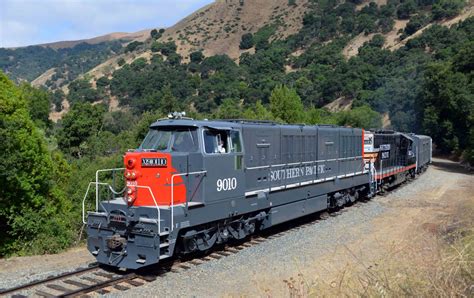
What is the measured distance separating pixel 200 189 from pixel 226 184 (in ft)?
3.11

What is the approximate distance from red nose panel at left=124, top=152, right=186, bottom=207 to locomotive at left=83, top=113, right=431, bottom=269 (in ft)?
0.07

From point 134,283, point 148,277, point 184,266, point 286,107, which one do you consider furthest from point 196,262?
point 286,107

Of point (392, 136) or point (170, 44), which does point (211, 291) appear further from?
point (170, 44)

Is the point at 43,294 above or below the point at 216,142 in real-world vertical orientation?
below

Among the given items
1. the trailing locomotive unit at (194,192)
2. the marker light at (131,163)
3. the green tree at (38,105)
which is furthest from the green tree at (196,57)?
the marker light at (131,163)

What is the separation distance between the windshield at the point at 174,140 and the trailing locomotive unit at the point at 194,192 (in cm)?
2

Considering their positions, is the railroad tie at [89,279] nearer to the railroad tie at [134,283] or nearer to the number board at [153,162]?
the railroad tie at [134,283]

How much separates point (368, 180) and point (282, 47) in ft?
346

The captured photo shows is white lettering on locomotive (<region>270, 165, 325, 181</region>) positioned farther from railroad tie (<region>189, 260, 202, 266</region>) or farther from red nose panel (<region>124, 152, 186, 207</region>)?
red nose panel (<region>124, 152, 186, 207</region>)

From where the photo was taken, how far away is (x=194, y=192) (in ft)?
34.3

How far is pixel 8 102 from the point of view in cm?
2147

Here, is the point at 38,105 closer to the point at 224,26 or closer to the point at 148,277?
the point at 148,277

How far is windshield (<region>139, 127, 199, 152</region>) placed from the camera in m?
10.6

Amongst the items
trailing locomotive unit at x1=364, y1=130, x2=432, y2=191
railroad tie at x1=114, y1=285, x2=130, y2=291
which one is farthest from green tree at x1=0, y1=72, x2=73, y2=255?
trailing locomotive unit at x1=364, y1=130, x2=432, y2=191
